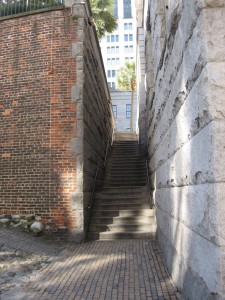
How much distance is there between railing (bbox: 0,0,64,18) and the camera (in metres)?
8.35

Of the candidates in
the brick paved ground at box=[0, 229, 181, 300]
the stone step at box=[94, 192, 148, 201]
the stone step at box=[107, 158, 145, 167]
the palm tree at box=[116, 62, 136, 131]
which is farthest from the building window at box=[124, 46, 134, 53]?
the brick paved ground at box=[0, 229, 181, 300]

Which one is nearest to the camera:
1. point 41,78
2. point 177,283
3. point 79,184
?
point 177,283

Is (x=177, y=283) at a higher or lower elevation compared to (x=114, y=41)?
lower

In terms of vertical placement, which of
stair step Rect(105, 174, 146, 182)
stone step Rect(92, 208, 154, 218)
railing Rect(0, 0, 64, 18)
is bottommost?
stone step Rect(92, 208, 154, 218)

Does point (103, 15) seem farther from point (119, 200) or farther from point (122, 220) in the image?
point (122, 220)

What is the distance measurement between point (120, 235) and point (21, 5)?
661cm

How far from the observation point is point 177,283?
403 cm

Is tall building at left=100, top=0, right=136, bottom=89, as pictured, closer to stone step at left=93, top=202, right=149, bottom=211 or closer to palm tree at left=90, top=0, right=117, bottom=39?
palm tree at left=90, top=0, right=117, bottom=39

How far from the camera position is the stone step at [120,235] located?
7.38m

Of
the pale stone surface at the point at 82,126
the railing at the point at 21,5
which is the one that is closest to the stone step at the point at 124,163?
the pale stone surface at the point at 82,126

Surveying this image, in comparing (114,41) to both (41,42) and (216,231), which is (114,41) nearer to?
(41,42)

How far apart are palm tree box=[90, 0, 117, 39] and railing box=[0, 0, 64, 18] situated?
7898 mm

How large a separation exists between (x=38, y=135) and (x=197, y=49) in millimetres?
5633

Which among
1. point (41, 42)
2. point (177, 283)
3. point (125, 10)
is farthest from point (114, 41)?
point (177, 283)
